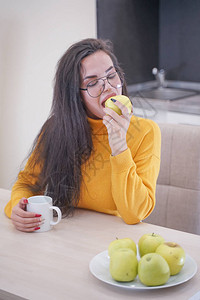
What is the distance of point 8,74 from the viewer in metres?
2.98

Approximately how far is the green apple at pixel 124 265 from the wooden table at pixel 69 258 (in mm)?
31

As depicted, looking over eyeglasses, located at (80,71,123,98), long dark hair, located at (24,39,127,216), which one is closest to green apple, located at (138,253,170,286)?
long dark hair, located at (24,39,127,216)

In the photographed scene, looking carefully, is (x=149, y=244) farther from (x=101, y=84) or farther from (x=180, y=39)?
(x=180, y=39)

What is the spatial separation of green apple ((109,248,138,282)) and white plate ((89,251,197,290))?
16 millimetres

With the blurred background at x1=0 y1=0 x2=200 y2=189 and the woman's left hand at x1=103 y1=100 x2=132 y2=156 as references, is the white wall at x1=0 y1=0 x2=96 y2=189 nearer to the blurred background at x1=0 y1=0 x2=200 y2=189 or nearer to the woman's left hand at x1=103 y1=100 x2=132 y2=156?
the blurred background at x1=0 y1=0 x2=200 y2=189

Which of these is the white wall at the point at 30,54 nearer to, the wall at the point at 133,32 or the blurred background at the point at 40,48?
the blurred background at the point at 40,48

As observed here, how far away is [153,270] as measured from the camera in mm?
1050

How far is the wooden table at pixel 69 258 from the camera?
1.08m

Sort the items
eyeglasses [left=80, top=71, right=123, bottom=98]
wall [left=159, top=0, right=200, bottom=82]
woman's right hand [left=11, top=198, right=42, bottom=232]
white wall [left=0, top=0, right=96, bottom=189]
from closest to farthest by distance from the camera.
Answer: woman's right hand [left=11, top=198, right=42, bottom=232] → eyeglasses [left=80, top=71, right=123, bottom=98] → white wall [left=0, top=0, right=96, bottom=189] → wall [left=159, top=0, right=200, bottom=82]

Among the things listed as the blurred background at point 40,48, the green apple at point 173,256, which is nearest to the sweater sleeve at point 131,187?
the green apple at point 173,256

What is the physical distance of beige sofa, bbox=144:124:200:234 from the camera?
1744 millimetres

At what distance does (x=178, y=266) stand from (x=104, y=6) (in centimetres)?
225

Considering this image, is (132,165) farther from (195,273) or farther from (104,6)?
(104,6)

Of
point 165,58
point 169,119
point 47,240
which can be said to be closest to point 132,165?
point 47,240
